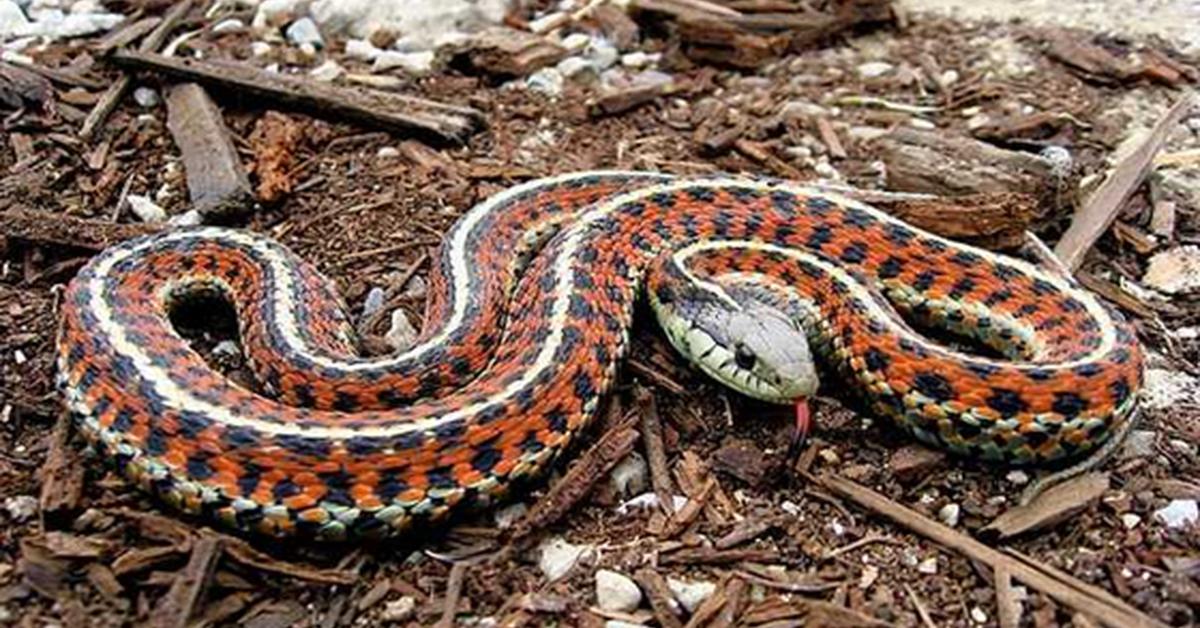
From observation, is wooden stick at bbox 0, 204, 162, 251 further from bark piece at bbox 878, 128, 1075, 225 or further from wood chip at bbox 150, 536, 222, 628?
bark piece at bbox 878, 128, 1075, 225

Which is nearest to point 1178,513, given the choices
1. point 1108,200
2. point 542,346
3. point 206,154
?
point 1108,200

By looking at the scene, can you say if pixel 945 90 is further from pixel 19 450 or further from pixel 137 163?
pixel 19 450

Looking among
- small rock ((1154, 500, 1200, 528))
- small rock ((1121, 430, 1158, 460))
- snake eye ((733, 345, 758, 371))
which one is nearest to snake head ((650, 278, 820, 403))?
snake eye ((733, 345, 758, 371))

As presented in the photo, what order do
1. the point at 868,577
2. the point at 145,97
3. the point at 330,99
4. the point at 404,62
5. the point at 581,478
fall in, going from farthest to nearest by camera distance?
the point at 404,62
the point at 145,97
the point at 330,99
the point at 581,478
the point at 868,577

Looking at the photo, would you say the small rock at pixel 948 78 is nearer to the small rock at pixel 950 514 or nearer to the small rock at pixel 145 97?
the small rock at pixel 950 514

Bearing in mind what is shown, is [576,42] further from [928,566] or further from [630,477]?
[928,566]
